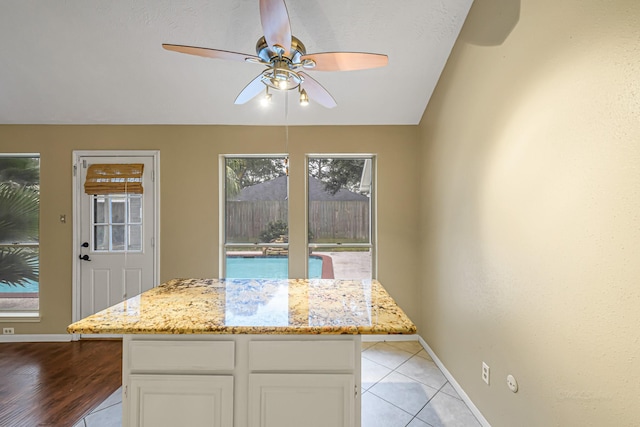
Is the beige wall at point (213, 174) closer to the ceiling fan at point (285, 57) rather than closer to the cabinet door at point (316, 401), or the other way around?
the ceiling fan at point (285, 57)

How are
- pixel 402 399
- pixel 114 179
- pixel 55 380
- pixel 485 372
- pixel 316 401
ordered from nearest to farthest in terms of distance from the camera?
1. pixel 316 401
2. pixel 485 372
3. pixel 402 399
4. pixel 55 380
5. pixel 114 179

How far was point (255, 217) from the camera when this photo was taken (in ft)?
10.5

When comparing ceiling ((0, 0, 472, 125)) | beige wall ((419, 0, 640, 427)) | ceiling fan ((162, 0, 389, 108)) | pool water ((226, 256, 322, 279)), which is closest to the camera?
beige wall ((419, 0, 640, 427))

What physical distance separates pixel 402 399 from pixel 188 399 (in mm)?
1552

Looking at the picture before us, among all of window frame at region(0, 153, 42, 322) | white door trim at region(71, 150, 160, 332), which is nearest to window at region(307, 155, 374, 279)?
white door trim at region(71, 150, 160, 332)

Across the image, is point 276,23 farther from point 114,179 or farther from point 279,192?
point 114,179

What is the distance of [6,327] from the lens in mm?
2900

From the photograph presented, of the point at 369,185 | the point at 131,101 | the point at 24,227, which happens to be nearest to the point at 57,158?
the point at 24,227

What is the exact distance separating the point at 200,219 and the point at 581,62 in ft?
10.3

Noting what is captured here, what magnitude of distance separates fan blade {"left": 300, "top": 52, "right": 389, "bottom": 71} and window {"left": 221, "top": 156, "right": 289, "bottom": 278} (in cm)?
172

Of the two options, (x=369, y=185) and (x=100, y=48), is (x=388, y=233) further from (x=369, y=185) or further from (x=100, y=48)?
(x=100, y=48)

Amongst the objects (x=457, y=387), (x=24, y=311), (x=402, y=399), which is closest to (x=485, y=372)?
(x=457, y=387)

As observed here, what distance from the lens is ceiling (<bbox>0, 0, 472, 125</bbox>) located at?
6.20ft

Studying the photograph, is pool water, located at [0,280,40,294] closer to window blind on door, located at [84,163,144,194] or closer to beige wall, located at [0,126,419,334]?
beige wall, located at [0,126,419,334]
